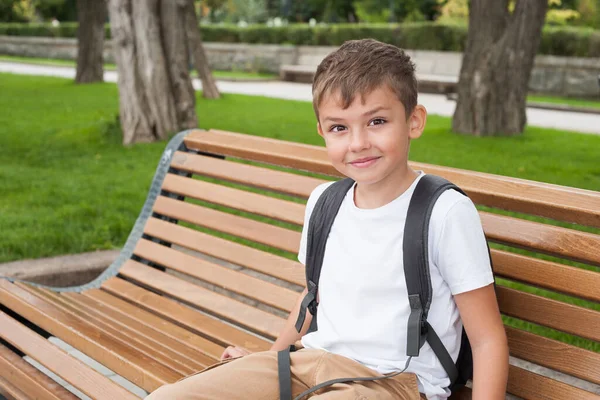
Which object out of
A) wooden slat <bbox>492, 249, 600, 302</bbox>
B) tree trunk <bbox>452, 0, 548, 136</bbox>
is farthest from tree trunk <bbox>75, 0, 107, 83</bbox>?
wooden slat <bbox>492, 249, 600, 302</bbox>

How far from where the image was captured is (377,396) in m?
2.03

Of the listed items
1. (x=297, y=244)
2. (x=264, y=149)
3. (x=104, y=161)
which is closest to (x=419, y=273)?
(x=297, y=244)

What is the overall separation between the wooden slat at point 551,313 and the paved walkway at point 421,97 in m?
9.57

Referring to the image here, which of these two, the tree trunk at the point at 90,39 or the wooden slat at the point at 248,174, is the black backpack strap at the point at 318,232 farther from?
the tree trunk at the point at 90,39

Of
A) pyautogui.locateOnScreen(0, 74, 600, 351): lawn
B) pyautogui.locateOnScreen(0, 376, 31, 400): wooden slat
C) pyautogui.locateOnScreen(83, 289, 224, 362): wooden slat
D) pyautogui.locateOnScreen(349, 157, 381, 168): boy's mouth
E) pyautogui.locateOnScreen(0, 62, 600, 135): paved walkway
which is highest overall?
pyautogui.locateOnScreen(349, 157, 381, 168): boy's mouth

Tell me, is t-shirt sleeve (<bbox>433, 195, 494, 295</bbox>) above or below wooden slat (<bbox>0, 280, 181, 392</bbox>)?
above

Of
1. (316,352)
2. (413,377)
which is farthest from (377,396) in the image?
(316,352)

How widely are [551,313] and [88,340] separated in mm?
1574

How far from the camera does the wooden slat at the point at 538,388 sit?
2.13 metres

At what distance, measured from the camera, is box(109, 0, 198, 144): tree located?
8.60 meters

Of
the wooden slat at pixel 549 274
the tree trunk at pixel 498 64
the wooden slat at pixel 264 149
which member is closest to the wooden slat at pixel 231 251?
the wooden slat at pixel 264 149

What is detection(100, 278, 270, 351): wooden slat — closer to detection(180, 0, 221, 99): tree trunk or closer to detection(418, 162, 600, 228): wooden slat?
detection(418, 162, 600, 228): wooden slat

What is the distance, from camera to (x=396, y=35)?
24.0 meters

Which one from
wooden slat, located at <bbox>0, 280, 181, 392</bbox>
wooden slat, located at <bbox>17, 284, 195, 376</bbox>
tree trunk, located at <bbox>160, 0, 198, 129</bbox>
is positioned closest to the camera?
wooden slat, located at <bbox>0, 280, 181, 392</bbox>
